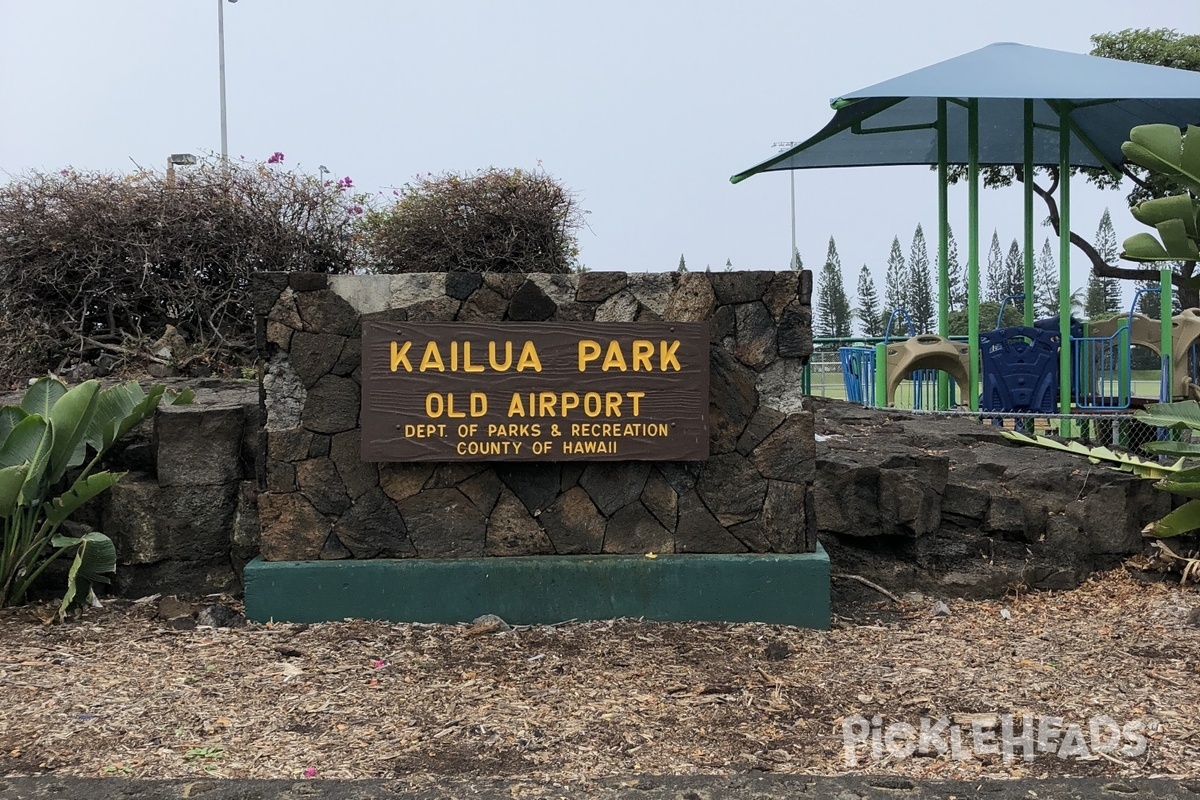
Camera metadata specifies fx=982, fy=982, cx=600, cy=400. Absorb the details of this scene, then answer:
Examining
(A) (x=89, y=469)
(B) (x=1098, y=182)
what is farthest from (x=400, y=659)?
(B) (x=1098, y=182)

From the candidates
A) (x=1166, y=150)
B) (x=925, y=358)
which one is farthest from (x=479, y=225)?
(x=925, y=358)

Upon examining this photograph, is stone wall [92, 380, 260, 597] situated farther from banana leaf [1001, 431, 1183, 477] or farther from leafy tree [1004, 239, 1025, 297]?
leafy tree [1004, 239, 1025, 297]

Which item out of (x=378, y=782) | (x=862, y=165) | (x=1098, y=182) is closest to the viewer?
(x=378, y=782)

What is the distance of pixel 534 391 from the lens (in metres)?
4.59

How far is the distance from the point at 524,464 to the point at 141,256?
412 centimetres

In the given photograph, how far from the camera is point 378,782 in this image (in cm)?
309

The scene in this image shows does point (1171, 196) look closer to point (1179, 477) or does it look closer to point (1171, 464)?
point (1179, 477)

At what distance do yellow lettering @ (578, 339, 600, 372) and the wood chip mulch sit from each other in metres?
1.22

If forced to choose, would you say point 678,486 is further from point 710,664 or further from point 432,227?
point 432,227

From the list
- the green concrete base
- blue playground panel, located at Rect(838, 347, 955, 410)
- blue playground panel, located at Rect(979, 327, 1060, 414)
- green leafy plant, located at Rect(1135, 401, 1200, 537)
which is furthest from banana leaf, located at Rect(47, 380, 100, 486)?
blue playground panel, located at Rect(838, 347, 955, 410)

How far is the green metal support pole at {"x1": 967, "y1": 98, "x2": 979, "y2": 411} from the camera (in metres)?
9.18

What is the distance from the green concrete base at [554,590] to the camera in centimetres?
464

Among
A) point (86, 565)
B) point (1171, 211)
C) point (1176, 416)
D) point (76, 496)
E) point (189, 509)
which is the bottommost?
point (86, 565)

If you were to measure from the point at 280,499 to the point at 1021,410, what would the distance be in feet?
24.0
